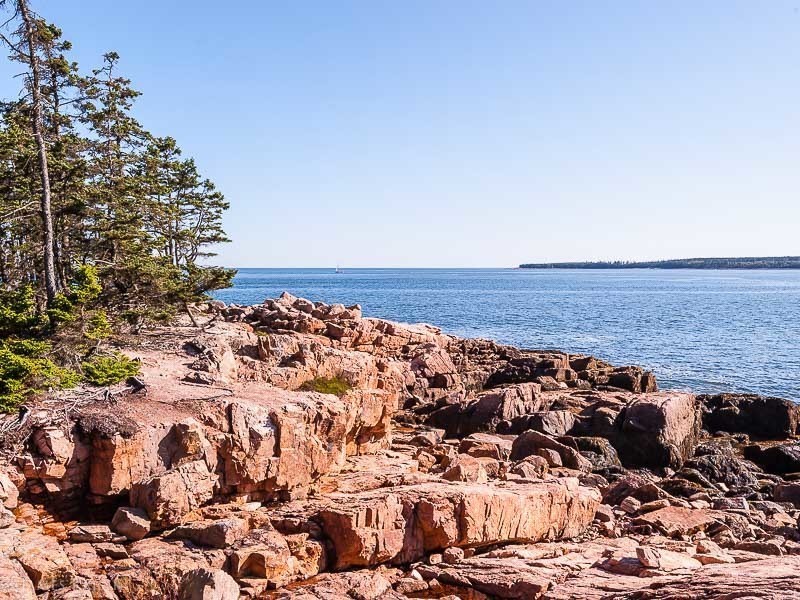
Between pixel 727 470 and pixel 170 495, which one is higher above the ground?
pixel 170 495

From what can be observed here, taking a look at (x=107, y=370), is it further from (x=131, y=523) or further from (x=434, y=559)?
(x=434, y=559)

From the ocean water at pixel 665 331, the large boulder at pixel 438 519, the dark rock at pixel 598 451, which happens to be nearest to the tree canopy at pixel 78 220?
the large boulder at pixel 438 519

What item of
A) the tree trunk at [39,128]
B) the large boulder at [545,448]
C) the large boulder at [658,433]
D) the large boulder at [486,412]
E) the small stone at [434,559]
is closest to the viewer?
the small stone at [434,559]

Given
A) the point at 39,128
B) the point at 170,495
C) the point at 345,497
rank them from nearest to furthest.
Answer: the point at 170,495, the point at 345,497, the point at 39,128

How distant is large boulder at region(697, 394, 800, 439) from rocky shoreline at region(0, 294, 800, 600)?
2.84 metres

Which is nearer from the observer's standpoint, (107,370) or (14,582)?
(14,582)

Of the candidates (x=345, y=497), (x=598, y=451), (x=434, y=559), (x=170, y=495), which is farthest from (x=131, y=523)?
(x=598, y=451)

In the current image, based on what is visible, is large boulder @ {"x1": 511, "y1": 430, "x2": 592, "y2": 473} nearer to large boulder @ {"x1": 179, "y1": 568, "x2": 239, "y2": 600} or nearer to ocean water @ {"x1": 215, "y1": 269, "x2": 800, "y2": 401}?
large boulder @ {"x1": 179, "y1": 568, "x2": 239, "y2": 600}

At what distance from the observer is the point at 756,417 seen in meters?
28.3

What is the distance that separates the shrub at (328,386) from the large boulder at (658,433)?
1100cm

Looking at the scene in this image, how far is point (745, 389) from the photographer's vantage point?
3678cm

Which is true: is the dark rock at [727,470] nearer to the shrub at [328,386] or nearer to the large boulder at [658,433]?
the large boulder at [658,433]

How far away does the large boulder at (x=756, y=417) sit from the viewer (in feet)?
90.2

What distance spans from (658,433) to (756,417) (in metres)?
8.70
